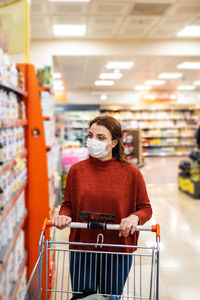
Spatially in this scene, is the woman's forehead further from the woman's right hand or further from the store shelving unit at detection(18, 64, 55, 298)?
the store shelving unit at detection(18, 64, 55, 298)

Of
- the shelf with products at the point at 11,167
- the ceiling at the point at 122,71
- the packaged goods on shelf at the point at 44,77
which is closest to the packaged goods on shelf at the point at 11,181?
the shelf with products at the point at 11,167

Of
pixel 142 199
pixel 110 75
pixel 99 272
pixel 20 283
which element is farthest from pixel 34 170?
pixel 110 75

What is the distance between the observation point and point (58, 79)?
1205 cm

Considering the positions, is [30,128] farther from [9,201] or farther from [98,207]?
[98,207]

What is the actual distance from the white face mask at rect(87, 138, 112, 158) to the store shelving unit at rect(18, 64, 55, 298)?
142cm

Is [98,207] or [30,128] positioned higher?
[30,128]

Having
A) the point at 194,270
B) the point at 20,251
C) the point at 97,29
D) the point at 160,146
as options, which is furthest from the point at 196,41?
the point at 160,146

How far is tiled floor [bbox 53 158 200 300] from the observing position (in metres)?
2.16

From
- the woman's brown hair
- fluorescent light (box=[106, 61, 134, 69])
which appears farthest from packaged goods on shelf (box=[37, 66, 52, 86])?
fluorescent light (box=[106, 61, 134, 69])

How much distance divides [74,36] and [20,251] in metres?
5.46

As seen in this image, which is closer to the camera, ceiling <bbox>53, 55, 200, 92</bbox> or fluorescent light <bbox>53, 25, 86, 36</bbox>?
fluorescent light <bbox>53, 25, 86, 36</bbox>

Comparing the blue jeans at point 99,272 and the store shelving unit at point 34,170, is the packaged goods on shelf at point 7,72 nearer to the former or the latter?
the store shelving unit at point 34,170

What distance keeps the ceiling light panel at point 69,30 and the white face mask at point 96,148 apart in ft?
17.4

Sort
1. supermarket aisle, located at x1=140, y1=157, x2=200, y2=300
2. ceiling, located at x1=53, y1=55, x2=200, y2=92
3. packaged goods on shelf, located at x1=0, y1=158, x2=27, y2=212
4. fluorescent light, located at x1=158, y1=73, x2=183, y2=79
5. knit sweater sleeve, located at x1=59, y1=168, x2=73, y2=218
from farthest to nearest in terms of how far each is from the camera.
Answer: fluorescent light, located at x1=158, y1=73, x2=183, y2=79 < ceiling, located at x1=53, y1=55, x2=200, y2=92 < supermarket aisle, located at x1=140, y1=157, x2=200, y2=300 < packaged goods on shelf, located at x1=0, y1=158, x2=27, y2=212 < knit sweater sleeve, located at x1=59, y1=168, x2=73, y2=218
